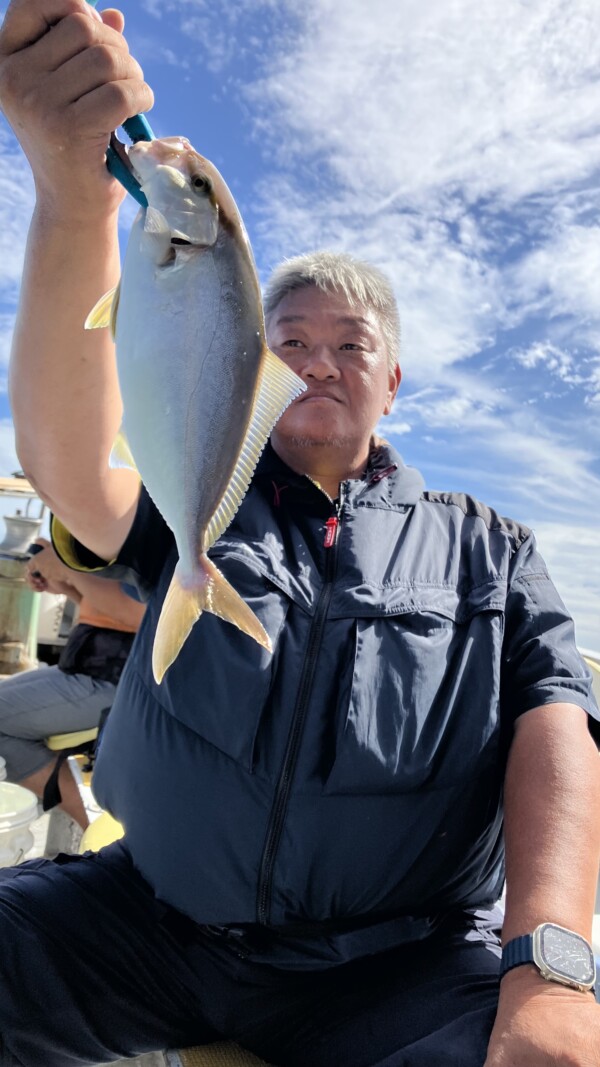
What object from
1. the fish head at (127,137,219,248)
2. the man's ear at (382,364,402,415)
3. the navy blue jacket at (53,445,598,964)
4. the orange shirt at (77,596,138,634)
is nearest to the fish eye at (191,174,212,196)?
the fish head at (127,137,219,248)

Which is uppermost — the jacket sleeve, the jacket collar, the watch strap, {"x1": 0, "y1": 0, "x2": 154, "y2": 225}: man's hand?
Answer: {"x1": 0, "y1": 0, "x2": 154, "y2": 225}: man's hand

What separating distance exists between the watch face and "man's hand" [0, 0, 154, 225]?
1876mm

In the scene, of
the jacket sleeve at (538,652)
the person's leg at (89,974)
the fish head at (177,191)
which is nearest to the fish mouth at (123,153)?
the fish head at (177,191)

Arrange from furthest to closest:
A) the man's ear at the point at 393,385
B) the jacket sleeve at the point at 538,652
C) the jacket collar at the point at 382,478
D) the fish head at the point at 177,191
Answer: the man's ear at the point at 393,385 < the jacket collar at the point at 382,478 < the jacket sleeve at the point at 538,652 < the fish head at the point at 177,191

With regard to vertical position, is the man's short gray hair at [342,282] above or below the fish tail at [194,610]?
above

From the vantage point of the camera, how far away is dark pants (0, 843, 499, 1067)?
5.70 ft

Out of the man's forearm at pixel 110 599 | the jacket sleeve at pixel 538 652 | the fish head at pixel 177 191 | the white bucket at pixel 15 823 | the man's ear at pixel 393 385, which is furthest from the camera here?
the man's forearm at pixel 110 599

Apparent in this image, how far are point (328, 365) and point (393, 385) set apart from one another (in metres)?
0.56

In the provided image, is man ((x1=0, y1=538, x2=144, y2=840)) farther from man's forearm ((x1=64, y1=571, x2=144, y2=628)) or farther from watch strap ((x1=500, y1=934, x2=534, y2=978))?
watch strap ((x1=500, y1=934, x2=534, y2=978))

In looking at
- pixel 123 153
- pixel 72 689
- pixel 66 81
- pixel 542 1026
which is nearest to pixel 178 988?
pixel 542 1026

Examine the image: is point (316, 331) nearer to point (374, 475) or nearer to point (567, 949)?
point (374, 475)

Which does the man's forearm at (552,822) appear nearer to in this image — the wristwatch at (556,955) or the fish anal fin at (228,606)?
the wristwatch at (556,955)

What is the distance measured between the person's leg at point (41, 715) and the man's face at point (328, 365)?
2476 mm

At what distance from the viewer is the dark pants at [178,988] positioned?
5.70 feet
